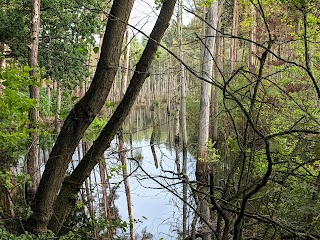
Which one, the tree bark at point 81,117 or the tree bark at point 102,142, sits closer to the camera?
the tree bark at point 81,117

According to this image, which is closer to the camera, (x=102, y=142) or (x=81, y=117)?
(x=81, y=117)

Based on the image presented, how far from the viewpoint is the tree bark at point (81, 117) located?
205 centimetres

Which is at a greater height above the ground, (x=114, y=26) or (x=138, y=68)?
(x=114, y=26)

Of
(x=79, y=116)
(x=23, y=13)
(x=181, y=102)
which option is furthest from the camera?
(x=181, y=102)

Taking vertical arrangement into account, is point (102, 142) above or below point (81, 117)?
below

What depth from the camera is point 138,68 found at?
2500 mm

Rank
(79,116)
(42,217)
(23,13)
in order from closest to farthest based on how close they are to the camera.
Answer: (79,116) < (42,217) < (23,13)

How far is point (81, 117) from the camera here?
2.20 metres

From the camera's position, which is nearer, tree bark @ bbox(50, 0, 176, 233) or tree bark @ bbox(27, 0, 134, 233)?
tree bark @ bbox(27, 0, 134, 233)

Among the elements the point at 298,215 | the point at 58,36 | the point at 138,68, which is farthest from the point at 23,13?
the point at 298,215

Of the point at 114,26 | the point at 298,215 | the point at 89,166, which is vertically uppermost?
the point at 114,26

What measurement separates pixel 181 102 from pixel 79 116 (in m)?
10.2

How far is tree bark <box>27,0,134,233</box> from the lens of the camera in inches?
80.8

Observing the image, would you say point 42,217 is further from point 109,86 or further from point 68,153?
point 109,86
